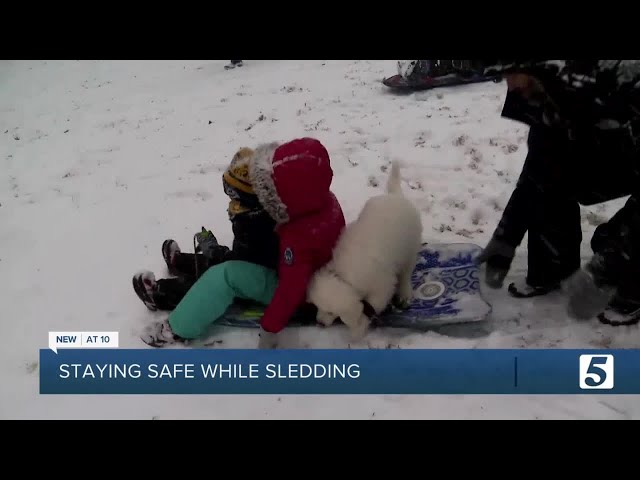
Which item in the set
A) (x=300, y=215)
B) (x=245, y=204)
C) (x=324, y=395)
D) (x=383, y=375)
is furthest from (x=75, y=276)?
(x=383, y=375)

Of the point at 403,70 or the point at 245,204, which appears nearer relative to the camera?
the point at 245,204

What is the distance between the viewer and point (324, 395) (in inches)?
68.6

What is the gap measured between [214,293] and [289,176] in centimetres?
56

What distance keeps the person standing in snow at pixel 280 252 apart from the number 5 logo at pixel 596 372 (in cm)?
96

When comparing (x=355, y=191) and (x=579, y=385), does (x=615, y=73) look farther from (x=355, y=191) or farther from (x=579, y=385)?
(x=355, y=191)

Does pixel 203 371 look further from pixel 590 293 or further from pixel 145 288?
pixel 590 293

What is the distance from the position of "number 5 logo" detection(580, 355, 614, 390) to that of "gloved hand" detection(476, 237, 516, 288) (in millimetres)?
556

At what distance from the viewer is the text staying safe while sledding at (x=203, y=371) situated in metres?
1.75

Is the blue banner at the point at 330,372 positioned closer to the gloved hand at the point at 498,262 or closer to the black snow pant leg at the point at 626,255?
the black snow pant leg at the point at 626,255

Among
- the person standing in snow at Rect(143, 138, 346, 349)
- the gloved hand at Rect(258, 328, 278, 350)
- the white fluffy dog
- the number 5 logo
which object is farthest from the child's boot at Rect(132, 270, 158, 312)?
the number 5 logo

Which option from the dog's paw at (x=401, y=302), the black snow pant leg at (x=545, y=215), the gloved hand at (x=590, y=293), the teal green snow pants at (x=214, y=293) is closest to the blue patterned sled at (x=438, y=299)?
the dog's paw at (x=401, y=302)

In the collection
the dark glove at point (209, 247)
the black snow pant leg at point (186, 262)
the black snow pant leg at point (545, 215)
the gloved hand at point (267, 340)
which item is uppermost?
the black snow pant leg at point (545, 215)

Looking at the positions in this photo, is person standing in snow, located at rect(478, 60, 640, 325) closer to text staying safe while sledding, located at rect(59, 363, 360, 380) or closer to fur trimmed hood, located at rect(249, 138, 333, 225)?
fur trimmed hood, located at rect(249, 138, 333, 225)
